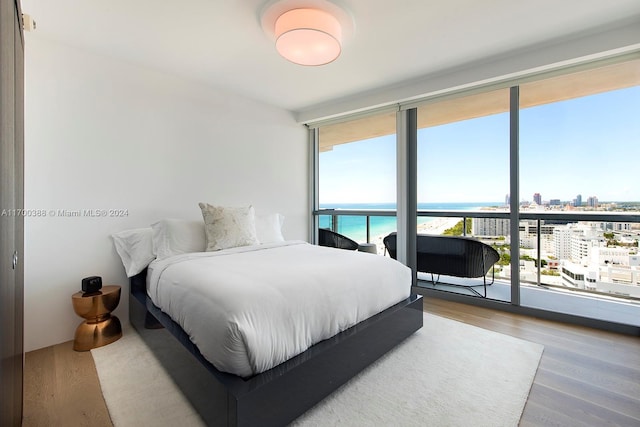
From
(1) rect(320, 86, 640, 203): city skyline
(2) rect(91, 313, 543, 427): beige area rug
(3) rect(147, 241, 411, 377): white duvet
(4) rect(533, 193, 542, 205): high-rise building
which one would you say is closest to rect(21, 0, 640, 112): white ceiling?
(1) rect(320, 86, 640, 203): city skyline

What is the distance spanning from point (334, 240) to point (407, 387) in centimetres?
284

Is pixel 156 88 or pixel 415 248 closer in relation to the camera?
pixel 156 88

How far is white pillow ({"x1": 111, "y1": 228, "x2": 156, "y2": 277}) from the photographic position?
2.45 metres

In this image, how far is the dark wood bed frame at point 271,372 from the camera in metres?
1.25

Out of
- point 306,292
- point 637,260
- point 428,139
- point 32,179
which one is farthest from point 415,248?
point 32,179

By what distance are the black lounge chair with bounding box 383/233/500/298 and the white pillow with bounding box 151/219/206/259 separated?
2.48m

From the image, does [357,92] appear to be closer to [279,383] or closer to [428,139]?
[428,139]

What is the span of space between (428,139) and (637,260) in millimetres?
2217

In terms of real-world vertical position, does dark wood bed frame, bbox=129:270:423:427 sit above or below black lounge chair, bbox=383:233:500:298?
below

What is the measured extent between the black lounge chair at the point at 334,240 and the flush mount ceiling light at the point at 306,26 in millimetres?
2704

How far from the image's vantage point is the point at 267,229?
325 centimetres

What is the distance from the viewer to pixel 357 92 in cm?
358

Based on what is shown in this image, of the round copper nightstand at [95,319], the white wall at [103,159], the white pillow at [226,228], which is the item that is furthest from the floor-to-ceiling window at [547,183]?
the round copper nightstand at [95,319]

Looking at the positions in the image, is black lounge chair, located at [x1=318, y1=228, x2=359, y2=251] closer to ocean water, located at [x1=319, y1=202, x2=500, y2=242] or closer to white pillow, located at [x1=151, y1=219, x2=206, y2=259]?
ocean water, located at [x1=319, y1=202, x2=500, y2=242]
